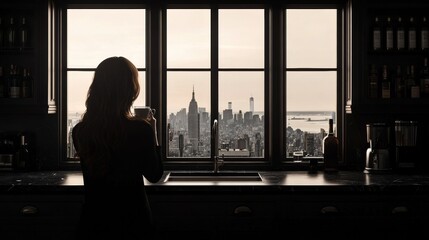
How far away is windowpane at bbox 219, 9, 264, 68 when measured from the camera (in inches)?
179

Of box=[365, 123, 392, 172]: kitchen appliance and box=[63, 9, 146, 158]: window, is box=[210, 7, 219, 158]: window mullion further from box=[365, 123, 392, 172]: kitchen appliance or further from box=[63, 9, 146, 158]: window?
box=[365, 123, 392, 172]: kitchen appliance

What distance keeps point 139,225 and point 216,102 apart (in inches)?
80.3

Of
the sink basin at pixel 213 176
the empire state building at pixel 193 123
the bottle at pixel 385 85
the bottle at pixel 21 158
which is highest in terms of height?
the bottle at pixel 385 85

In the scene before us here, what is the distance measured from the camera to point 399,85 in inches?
166

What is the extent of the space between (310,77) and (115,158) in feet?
7.87

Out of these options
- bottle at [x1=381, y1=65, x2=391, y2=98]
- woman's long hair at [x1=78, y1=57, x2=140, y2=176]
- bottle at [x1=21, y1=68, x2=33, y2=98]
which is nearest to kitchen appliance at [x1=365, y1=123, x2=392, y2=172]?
bottle at [x1=381, y1=65, x2=391, y2=98]

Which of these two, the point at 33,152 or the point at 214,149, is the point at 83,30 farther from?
the point at 214,149

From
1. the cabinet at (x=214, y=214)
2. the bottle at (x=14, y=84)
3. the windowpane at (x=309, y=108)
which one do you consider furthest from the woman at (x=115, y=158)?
the windowpane at (x=309, y=108)

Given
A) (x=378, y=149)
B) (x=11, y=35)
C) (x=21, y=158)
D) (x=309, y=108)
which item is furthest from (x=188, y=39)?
(x=378, y=149)

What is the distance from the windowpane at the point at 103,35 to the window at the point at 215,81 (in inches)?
10.0

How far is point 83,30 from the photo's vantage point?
455 cm

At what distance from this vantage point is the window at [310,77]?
453cm

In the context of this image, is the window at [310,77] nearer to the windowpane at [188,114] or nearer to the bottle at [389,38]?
the bottle at [389,38]

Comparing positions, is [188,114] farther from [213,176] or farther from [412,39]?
[412,39]
